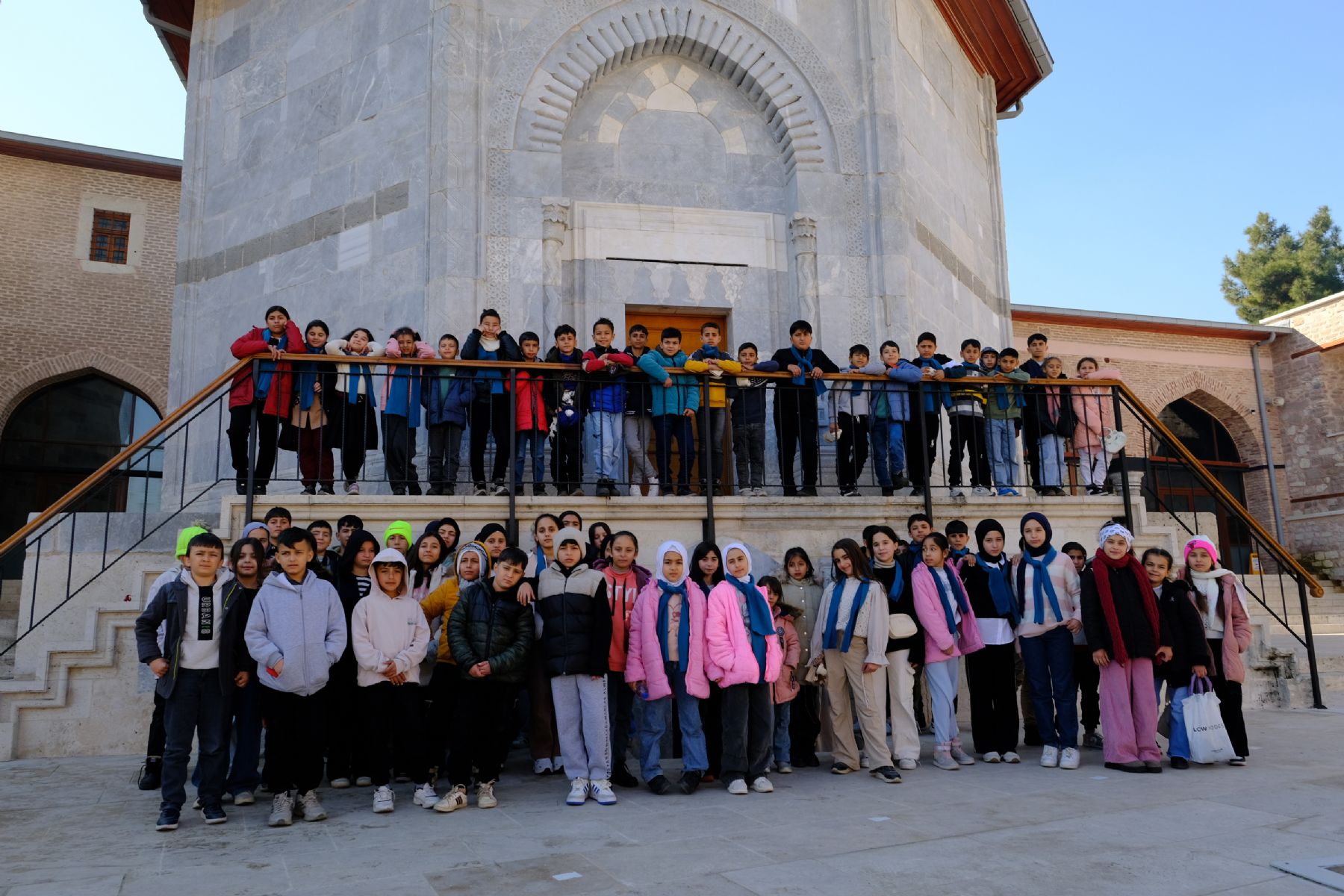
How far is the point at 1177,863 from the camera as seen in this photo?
3973 millimetres

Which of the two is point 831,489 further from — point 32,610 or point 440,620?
point 32,610

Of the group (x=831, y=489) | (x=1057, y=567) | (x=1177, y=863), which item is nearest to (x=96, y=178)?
(x=831, y=489)

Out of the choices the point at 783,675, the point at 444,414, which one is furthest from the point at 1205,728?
the point at 444,414

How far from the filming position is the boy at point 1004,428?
8883 mm

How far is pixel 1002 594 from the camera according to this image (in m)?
6.65

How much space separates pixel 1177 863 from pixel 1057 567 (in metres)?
2.84

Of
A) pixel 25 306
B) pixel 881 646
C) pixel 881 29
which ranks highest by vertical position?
pixel 881 29

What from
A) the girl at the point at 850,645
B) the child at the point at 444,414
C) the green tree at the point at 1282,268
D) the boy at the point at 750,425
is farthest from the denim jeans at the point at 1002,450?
the green tree at the point at 1282,268

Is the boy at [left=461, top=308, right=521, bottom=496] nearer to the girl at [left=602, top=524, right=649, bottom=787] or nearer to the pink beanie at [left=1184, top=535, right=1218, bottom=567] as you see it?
the girl at [left=602, top=524, right=649, bottom=787]

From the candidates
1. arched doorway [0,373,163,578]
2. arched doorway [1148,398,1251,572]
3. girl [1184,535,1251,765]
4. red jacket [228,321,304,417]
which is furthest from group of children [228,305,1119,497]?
arched doorway [1148,398,1251,572]

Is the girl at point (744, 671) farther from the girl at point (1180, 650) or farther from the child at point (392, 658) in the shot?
the girl at point (1180, 650)

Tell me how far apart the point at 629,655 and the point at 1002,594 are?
101 inches

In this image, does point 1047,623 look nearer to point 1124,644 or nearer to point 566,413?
point 1124,644

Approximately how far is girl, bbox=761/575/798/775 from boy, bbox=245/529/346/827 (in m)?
2.57
